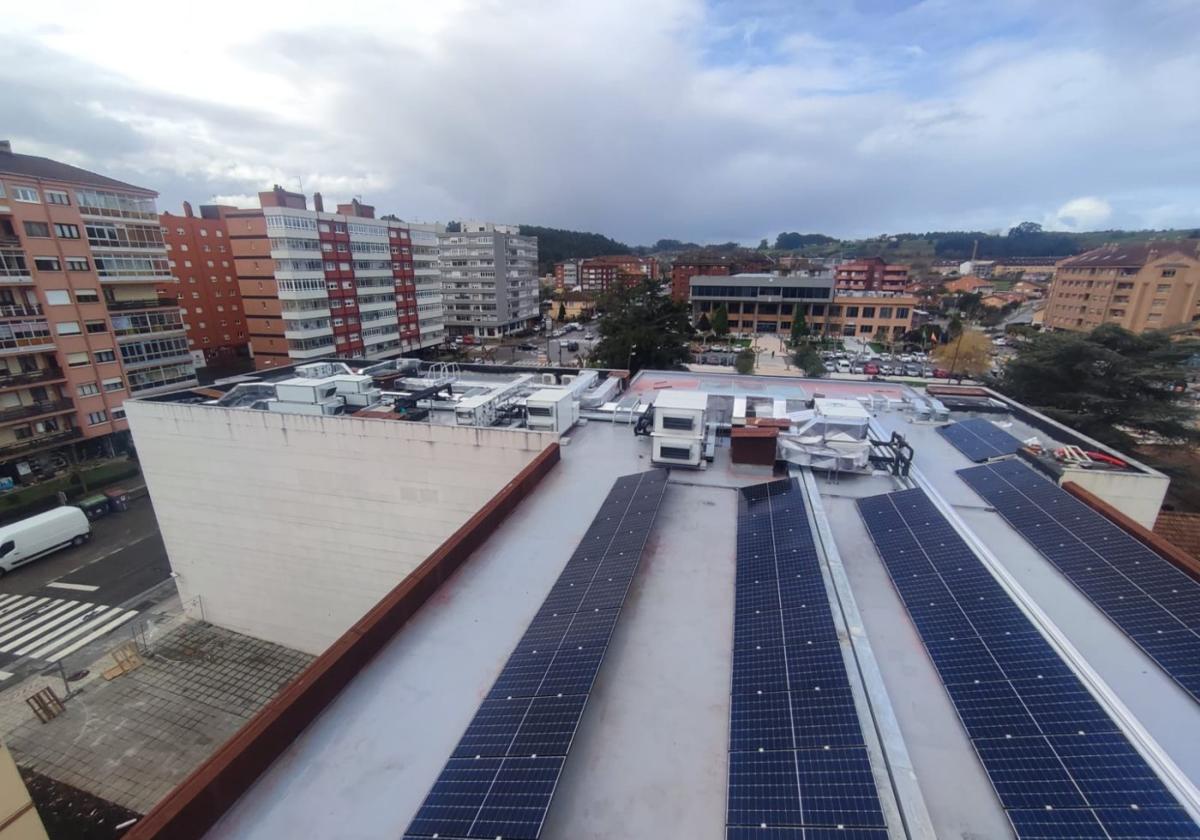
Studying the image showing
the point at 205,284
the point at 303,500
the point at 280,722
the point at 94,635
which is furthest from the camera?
the point at 205,284

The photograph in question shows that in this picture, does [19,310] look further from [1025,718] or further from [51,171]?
[1025,718]

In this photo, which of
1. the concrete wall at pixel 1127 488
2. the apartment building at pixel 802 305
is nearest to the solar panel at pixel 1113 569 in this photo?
the concrete wall at pixel 1127 488

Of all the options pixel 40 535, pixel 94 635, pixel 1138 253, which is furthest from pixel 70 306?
pixel 1138 253

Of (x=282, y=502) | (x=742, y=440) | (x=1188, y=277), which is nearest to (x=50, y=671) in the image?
(x=282, y=502)

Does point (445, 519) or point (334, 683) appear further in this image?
point (445, 519)

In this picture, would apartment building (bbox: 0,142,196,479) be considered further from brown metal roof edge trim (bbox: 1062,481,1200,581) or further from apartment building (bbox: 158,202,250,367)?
brown metal roof edge trim (bbox: 1062,481,1200,581)

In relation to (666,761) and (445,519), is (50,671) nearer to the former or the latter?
(445,519)

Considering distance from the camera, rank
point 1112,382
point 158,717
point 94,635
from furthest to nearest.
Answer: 1. point 1112,382
2. point 94,635
3. point 158,717
